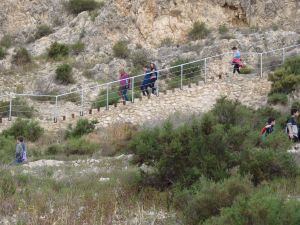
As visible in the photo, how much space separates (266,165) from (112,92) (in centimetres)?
1476

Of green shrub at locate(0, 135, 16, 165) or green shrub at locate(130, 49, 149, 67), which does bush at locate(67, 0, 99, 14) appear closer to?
green shrub at locate(130, 49, 149, 67)

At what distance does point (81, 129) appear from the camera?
20.2 metres

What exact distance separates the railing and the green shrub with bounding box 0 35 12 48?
615 centimetres

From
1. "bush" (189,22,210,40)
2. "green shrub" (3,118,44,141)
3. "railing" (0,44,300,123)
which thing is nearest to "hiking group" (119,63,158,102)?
"railing" (0,44,300,123)

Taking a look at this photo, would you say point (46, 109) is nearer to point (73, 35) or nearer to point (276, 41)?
point (73, 35)

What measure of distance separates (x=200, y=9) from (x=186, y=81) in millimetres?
8042

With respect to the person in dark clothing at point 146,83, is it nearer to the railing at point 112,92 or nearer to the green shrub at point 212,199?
the railing at point 112,92

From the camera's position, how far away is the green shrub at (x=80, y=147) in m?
17.5

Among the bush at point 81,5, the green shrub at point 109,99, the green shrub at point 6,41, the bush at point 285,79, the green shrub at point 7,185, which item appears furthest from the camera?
the bush at point 81,5

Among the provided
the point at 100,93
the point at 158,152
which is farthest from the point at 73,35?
the point at 158,152

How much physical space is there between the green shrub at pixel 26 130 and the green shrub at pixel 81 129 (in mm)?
1039

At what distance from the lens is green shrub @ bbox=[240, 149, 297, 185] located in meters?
9.85

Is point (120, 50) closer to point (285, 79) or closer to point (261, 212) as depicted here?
point (285, 79)

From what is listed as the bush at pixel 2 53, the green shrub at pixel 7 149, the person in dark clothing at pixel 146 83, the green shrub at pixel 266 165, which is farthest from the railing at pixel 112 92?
the green shrub at pixel 266 165
